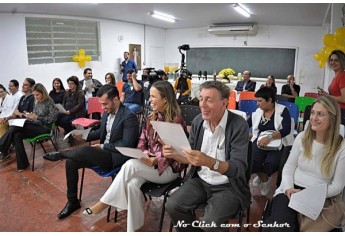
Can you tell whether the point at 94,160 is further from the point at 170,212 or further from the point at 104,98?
the point at 170,212

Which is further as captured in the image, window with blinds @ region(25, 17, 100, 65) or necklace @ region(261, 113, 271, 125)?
window with blinds @ region(25, 17, 100, 65)

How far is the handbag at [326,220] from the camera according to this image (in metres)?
1.49

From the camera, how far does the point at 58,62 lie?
22.8ft

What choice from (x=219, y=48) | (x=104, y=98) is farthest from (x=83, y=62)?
(x=104, y=98)

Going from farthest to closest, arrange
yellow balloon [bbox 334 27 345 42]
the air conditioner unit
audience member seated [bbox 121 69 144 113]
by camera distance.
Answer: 1. the air conditioner unit
2. audience member seated [bbox 121 69 144 113]
3. yellow balloon [bbox 334 27 345 42]

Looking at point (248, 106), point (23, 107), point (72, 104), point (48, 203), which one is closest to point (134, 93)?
point (72, 104)

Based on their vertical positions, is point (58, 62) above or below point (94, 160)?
above

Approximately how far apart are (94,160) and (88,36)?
21.2ft

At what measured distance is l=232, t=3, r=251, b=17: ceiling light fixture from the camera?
559cm

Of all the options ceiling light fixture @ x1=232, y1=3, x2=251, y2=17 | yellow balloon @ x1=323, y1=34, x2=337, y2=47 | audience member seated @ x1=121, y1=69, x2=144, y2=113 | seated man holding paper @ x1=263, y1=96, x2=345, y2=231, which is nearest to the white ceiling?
ceiling light fixture @ x1=232, y1=3, x2=251, y2=17

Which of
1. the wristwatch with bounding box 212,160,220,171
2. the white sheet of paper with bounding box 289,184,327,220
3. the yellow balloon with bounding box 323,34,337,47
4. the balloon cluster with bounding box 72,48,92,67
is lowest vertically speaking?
the white sheet of paper with bounding box 289,184,327,220

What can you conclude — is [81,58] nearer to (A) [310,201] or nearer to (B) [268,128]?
(B) [268,128]

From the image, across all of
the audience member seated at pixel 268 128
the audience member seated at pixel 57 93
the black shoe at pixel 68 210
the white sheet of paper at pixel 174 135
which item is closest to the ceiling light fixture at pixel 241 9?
the audience member seated at pixel 268 128

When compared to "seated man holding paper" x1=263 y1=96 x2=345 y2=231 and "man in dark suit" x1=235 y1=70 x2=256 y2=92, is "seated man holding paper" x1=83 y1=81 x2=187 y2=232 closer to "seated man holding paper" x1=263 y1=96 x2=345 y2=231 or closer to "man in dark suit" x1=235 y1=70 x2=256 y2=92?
"seated man holding paper" x1=263 y1=96 x2=345 y2=231
